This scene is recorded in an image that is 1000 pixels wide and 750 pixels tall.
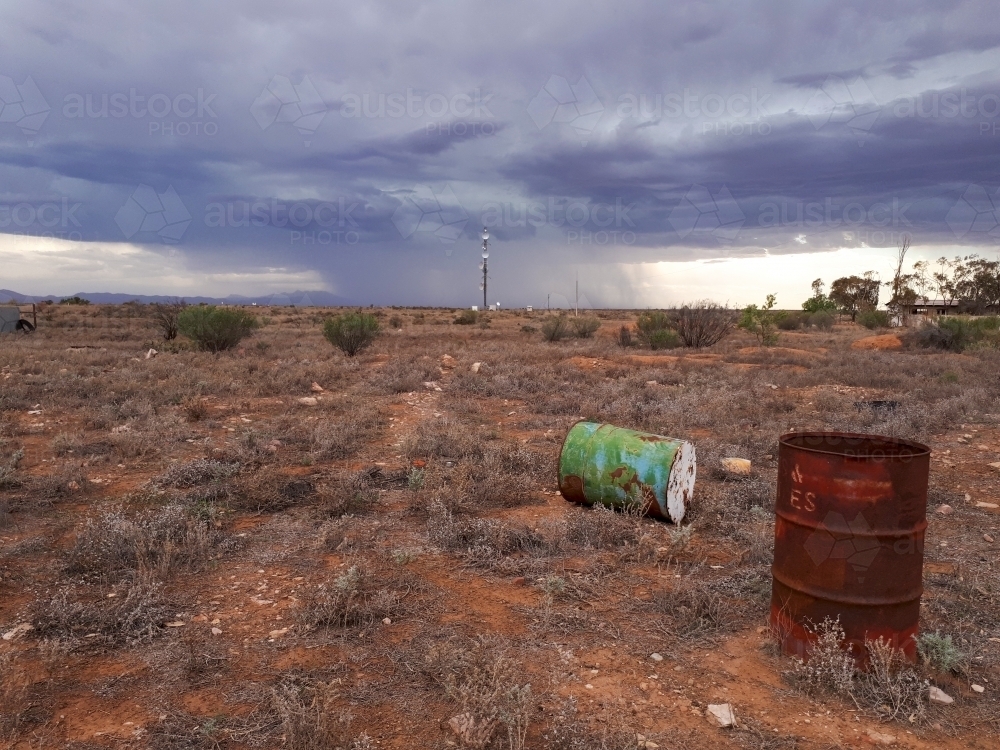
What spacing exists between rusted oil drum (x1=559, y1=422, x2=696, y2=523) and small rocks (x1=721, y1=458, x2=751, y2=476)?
138cm

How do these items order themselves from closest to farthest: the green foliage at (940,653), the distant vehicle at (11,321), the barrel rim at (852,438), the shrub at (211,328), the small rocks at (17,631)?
1. the green foliage at (940,653)
2. the barrel rim at (852,438)
3. the small rocks at (17,631)
4. the shrub at (211,328)
5. the distant vehicle at (11,321)

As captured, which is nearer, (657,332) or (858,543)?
(858,543)

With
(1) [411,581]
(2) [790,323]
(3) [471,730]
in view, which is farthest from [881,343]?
(3) [471,730]

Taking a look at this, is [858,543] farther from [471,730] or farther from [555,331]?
[555,331]

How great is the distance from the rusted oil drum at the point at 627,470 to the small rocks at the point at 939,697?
239cm

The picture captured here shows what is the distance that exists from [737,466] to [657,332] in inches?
631

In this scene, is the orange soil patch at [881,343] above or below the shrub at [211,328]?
below

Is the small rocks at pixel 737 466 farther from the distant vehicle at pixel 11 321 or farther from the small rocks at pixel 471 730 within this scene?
the distant vehicle at pixel 11 321

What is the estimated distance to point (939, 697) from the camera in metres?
3.15

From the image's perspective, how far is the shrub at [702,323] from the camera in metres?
22.3

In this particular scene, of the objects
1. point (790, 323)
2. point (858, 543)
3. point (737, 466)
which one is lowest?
point (737, 466)

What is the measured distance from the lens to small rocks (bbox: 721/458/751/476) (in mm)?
6961

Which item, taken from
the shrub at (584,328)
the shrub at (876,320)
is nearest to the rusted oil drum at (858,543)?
the shrub at (584,328)

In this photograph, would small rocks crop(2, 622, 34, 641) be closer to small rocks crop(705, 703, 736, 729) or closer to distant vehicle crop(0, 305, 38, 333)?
small rocks crop(705, 703, 736, 729)
